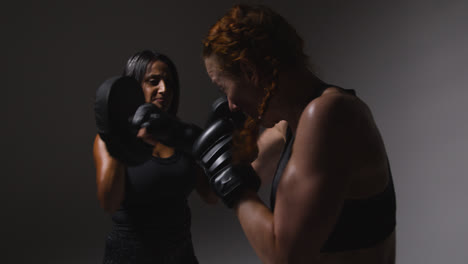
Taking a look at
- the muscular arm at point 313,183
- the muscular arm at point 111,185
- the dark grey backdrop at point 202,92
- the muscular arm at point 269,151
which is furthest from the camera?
the dark grey backdrop at point 202,92

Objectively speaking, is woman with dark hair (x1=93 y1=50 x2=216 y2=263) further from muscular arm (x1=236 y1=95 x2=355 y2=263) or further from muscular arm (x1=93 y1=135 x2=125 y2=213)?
muscular arm (x1=236 y1=95 x2=355 y2=263)

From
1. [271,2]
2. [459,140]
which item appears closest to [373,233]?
[459,140]

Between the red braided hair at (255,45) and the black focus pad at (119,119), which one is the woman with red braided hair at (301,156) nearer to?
the red braided hair at (255,45)

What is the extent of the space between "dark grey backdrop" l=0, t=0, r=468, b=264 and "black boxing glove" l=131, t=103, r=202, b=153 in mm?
1099

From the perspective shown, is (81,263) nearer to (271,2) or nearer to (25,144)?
(25,144)

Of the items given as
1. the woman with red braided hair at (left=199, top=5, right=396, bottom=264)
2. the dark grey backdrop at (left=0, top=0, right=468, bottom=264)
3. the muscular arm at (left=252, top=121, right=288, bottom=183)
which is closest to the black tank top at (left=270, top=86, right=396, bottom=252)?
the woman with red braided hair at (left=199, top=5, right=396, bottom=264)

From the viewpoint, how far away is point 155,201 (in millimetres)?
1258

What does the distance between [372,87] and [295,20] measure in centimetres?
87

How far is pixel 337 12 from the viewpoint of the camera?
2436 mm

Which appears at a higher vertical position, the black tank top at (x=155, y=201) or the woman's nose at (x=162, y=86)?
the woman's nose at (x=162, y=86)

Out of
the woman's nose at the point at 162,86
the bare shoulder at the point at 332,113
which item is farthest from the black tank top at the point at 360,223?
the woman's nose at the point at 162,86

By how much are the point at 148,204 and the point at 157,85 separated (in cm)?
45

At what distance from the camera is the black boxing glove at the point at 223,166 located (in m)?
0.82

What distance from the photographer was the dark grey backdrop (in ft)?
6.25
